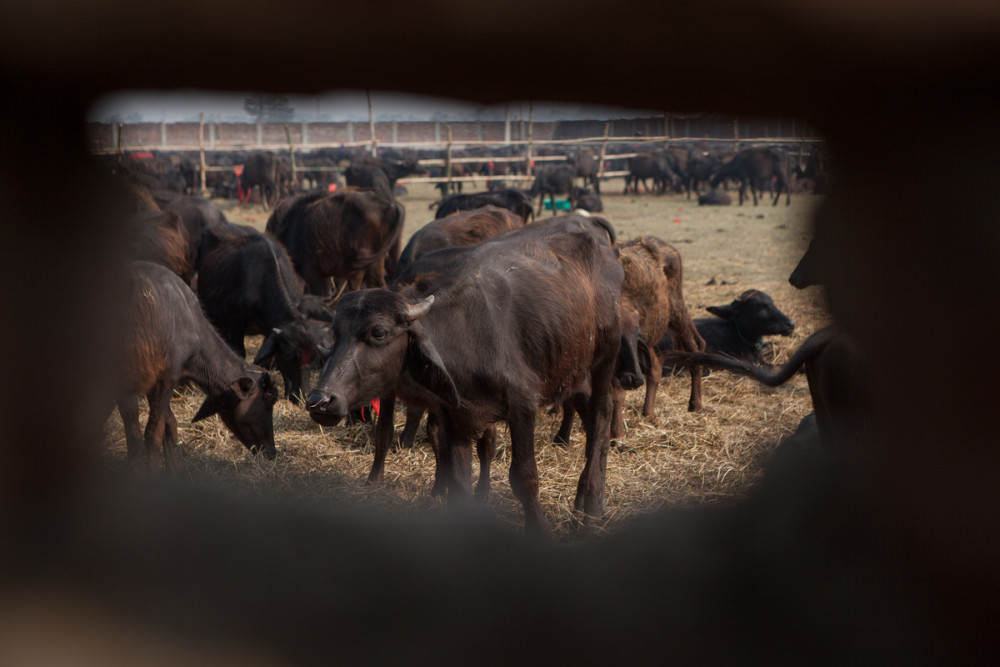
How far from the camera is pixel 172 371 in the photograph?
541cm

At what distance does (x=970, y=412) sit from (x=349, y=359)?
7.56ft

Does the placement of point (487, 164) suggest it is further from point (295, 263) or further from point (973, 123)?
point (973, 123)

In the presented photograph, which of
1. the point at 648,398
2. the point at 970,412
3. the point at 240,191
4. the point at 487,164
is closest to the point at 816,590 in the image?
the point at 970,412

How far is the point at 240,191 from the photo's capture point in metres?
30.5

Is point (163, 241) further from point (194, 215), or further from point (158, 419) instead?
point (158, 419)

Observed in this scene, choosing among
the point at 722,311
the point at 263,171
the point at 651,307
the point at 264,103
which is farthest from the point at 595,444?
the point at 263,171

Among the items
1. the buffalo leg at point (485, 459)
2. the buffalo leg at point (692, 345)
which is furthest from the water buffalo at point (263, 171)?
the buffalo leg at point (485, 459)

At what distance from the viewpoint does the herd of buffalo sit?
330 centimetres

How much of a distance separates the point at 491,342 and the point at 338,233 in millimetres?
7454

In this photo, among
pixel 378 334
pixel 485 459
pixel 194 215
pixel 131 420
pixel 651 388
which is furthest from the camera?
pixel 194 215

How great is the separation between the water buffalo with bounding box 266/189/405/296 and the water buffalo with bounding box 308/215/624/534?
6.38 m

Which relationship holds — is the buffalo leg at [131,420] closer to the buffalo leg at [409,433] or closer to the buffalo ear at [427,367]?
the buffalo leg at [409,433]

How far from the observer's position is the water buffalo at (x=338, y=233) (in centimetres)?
1062

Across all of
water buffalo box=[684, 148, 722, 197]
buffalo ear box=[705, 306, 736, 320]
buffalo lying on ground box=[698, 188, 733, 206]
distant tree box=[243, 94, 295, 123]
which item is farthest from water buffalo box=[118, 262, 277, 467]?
water buffalo box=[684, 148, 722, 197]
